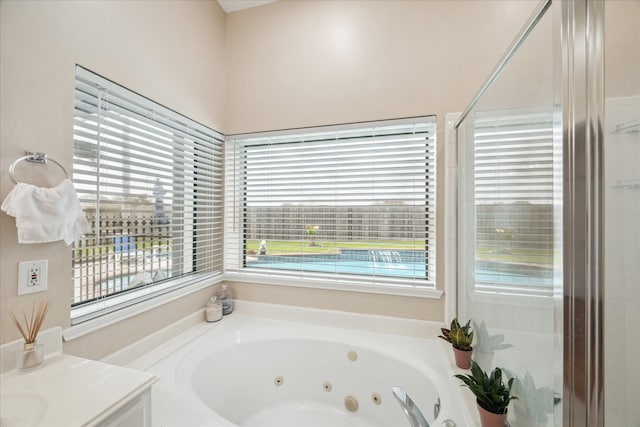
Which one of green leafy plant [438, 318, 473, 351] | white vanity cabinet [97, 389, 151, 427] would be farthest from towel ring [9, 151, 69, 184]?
green leafy plant [438, 318, 473, 351]

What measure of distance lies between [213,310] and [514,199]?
187 centimetres

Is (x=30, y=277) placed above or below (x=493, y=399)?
above

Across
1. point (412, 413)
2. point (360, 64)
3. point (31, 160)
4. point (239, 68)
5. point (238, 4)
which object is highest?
point (238, 4)

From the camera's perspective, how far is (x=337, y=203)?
1.91 meters

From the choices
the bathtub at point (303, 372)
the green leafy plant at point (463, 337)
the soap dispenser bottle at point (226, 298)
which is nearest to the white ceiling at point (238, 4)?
the soap dispenser bottle at point (226, 298)

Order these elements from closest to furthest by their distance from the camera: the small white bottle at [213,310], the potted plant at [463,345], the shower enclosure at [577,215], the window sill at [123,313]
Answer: the shower enclosure at [577,215] → the window sill at [123,313] → the potted plant at [463,345] → the small white bottle at [213,310]

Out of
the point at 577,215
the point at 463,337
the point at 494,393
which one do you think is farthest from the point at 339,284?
the point at 577,215

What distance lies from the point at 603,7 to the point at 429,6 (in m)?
Answer: 1.50

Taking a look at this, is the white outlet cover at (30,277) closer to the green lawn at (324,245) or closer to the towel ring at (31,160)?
the towel ring at (31,160)

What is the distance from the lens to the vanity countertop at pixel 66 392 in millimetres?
722

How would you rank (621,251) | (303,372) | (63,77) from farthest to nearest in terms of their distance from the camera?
(303,372)
(63,77)
(621,251)

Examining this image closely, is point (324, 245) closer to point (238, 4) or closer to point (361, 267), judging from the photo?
point (361, 267)

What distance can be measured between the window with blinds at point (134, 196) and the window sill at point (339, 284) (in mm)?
304

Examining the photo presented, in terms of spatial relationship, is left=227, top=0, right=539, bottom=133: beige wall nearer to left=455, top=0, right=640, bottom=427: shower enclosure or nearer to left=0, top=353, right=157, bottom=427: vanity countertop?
left=455, top=0, right=640, bottom=427: shower enclosure
